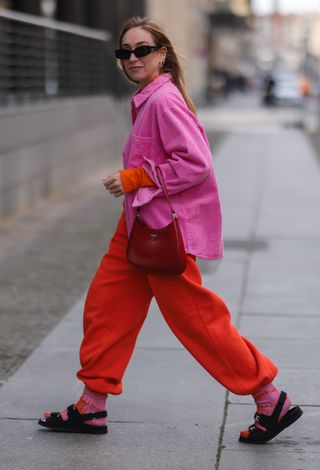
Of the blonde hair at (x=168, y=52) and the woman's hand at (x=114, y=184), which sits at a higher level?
the blonde hair at (x=168, y=52)

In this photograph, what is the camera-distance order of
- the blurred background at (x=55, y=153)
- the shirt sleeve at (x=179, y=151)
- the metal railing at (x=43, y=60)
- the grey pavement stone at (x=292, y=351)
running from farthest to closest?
the metal railing at (x=43, y=60) < the blurred background at (x=55, y=153) < the grey pavement stone at (x=292, y=351) < the shirt sleeve at (x=179, y=151)

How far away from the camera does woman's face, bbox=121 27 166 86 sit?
176 inches

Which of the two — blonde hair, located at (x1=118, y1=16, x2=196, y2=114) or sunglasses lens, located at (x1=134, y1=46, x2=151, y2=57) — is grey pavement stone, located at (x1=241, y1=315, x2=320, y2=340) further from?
sunglasses lens, located at (x1=134, y1=46, x2=151, y2=57)

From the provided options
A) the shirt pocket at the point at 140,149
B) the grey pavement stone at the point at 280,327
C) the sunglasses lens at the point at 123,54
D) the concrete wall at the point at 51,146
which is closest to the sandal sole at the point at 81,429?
the shirt pocket at the point at 140,149

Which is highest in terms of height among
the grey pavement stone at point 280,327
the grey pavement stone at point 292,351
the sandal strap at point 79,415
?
the sandal strap at point 79,415

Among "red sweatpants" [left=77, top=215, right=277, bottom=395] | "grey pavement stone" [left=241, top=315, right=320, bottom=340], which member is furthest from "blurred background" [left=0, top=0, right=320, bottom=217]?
"grey pavement stone" [left=241, top=315, right=320, bottom=340]

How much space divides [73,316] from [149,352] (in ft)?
3.65

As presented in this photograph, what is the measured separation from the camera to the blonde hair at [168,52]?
450cm

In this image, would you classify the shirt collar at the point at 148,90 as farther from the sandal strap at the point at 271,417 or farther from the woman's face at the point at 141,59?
the sandal strap at the point at 271,417

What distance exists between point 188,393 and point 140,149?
1.38m

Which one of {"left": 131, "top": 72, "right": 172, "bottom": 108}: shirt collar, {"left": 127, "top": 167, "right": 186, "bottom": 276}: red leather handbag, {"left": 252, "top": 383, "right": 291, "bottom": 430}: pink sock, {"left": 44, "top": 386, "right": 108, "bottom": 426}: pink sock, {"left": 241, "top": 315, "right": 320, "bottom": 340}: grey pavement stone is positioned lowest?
{"left": 241, "top": 315, "right": 320, "bottom": 340}: grey pavement stone

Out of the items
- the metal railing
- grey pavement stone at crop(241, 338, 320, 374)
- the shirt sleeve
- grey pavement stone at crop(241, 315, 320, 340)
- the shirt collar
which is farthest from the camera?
the metal railing

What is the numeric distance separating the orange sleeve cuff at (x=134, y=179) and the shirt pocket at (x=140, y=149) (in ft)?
0.22

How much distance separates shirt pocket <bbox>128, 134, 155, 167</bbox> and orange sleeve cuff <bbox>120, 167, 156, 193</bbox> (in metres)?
0.07
